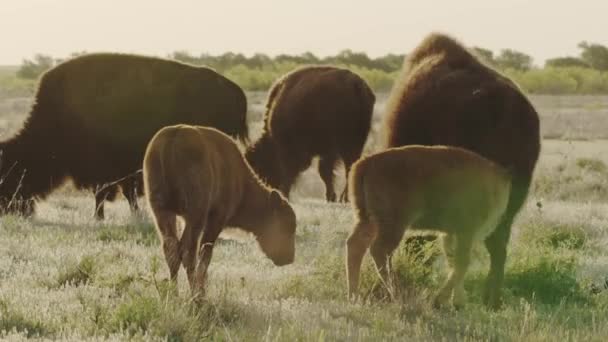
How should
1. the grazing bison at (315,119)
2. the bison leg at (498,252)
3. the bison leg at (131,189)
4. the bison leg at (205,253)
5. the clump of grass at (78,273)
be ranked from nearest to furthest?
the bison leg at (205,253), the bison leg at (498,252), the clump of grass at (78,273), the bison leg at (131,189), the grazing bison at (315,119)

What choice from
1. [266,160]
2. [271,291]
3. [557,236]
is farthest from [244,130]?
[271,291]

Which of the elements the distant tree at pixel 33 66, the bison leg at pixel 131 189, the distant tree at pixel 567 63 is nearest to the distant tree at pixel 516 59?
the distant tree at pixel 567 63

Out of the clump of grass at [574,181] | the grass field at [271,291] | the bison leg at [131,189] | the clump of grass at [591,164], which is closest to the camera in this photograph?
the grass field at [271,291]

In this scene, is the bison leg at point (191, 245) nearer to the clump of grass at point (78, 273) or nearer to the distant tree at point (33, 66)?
the clump of grass at point (78, 273)

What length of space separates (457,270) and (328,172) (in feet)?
26.3

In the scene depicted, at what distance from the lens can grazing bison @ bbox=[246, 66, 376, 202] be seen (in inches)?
540

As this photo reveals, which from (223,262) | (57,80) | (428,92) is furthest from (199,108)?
(428,92)

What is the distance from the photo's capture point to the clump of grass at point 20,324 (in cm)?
606

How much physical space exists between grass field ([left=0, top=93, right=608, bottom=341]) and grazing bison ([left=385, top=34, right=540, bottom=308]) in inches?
25.6

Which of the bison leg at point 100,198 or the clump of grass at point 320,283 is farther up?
the clump of grass at point 320,283

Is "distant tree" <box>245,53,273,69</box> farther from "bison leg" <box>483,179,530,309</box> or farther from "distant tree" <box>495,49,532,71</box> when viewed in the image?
"bison leg" <box>483,179,530,309</box>

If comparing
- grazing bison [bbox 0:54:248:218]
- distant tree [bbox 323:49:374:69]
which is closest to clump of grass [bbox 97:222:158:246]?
grazing bison [bbox 0:54:248:218]

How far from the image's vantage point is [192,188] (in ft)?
22.5

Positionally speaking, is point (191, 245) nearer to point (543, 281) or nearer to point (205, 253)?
point (205, 253)
